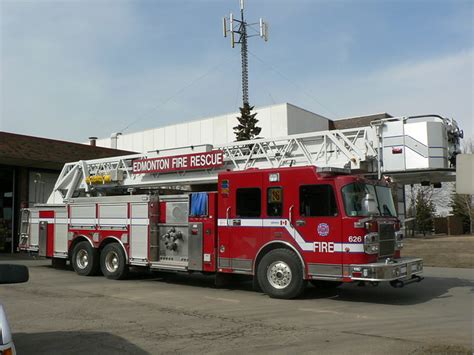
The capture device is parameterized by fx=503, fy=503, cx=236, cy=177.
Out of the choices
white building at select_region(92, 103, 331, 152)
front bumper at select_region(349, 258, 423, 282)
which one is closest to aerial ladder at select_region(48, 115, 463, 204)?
front bumper at select_region(349, 258, 423, 282)

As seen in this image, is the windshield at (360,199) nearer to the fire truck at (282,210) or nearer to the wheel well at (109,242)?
the fire truck at (282,210)

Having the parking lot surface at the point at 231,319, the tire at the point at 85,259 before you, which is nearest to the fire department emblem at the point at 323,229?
the parking lot surface at the point at 231,319

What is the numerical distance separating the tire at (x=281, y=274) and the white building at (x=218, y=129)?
29.9 metres

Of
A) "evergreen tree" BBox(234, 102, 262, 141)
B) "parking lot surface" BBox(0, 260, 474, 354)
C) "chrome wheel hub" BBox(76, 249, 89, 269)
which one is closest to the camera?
"parking lot surface" BBox(0, 260, 474, 354)

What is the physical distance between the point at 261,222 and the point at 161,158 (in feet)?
12.8

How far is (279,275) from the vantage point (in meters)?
9.90

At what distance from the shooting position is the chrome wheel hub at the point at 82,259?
551 inches

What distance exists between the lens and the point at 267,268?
33.1 ft

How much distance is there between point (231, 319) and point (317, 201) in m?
3.00

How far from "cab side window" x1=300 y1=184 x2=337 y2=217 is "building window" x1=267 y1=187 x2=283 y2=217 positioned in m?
0.48

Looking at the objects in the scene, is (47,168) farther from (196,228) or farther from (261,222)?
(261,222)

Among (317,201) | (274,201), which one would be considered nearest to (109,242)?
(274,201)

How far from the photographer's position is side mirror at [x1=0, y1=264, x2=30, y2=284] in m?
3.69

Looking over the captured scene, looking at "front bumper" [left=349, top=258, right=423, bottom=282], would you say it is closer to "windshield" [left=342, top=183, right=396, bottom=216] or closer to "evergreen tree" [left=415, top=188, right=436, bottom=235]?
"windshield" [left=342, top=183, right=396, bottom=216]
